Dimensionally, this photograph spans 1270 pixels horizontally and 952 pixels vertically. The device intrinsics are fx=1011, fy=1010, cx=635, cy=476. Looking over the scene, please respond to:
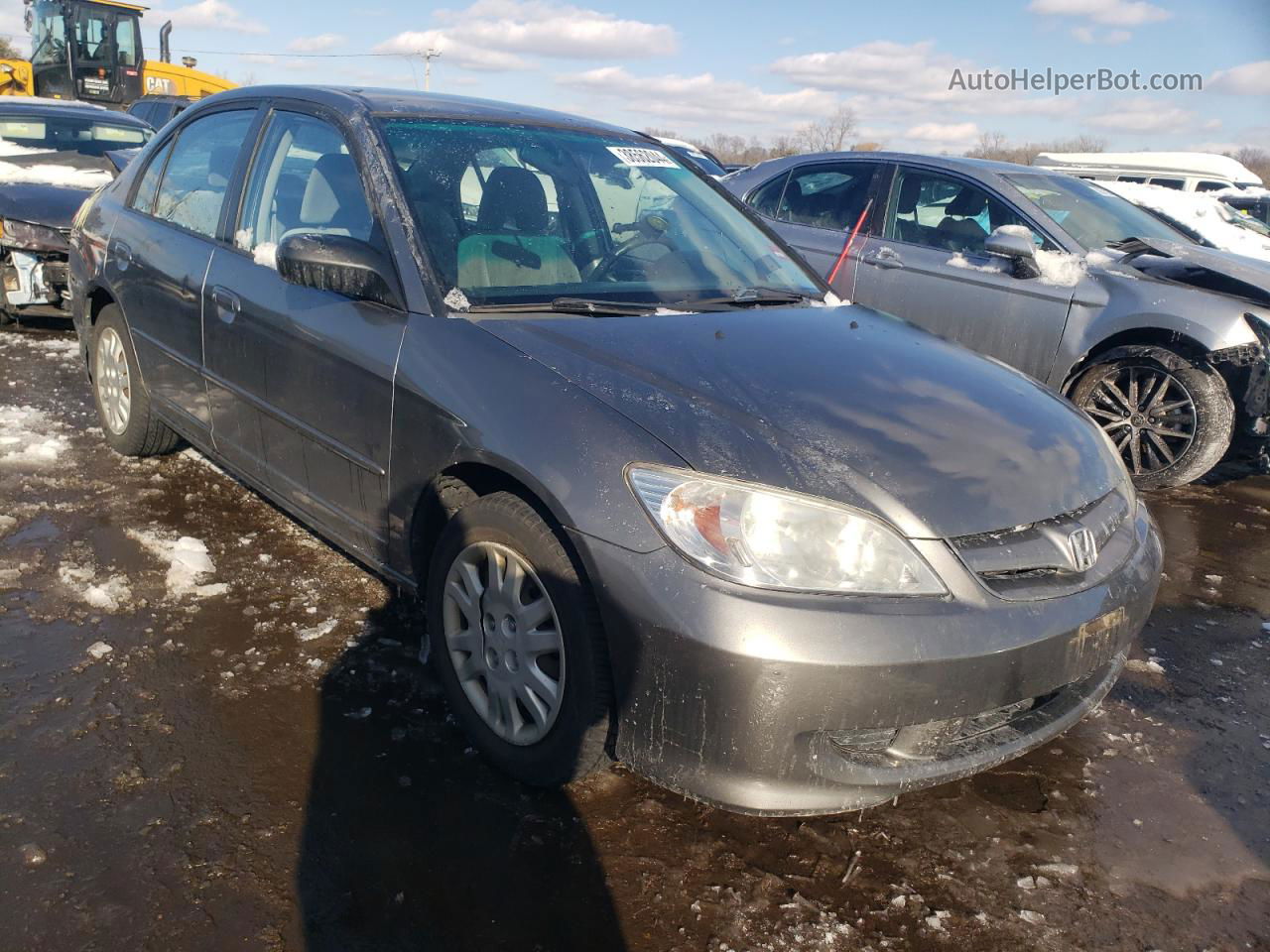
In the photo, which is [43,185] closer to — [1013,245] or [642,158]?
[642,158]

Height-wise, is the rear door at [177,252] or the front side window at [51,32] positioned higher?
the front side window at [51,32]

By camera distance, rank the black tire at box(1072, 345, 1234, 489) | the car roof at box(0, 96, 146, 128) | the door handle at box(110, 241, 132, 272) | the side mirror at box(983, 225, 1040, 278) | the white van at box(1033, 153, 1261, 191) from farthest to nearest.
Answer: the white van at box(1033, 153, 1261, 191)
the car roof at box(0, 96, 146, 128)
the side mirror at box(983, 225, 1040, 278)
the black tire at box(1072, 345, 1234, 489)
the door handle at box(110, 241, 132, 272)

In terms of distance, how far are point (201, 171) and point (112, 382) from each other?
1274 mm

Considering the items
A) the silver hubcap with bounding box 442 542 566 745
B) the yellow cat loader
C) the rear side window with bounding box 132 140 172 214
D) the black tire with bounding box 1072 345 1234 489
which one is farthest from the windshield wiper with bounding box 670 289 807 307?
the yellow cat loader

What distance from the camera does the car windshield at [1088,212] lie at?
18.8ft

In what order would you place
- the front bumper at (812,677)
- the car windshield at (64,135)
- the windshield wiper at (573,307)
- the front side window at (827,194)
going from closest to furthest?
the front bumper at (812,677)
the windshield wiper at (573,307)
the front side window at (827,194)
the car windshield at (64,135)

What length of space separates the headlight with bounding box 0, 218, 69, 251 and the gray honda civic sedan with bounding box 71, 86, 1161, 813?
157 inches

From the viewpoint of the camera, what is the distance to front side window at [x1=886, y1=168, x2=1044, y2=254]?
580 cm

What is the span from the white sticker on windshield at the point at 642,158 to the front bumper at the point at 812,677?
1941mm

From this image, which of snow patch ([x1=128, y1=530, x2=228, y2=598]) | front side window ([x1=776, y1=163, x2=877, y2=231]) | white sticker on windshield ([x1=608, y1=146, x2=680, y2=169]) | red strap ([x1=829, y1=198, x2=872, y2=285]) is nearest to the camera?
snow patch ([x1=128, y1=530, x2=228, y2=598])

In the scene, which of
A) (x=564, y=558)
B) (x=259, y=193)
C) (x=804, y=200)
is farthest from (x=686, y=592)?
(x=804, y=200)

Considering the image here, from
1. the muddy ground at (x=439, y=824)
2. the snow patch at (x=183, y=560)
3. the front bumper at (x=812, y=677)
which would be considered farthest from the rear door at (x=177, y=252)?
the front bumper at (x=812, y=677)

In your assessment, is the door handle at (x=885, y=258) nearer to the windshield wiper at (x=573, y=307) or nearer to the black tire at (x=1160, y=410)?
the black tire at (x=1160, y=410)

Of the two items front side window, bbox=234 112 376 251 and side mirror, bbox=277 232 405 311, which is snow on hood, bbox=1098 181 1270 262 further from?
side mirror, bbox=277 232 405 311
